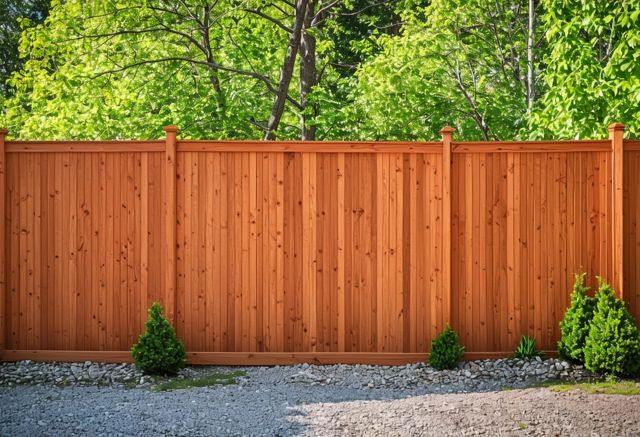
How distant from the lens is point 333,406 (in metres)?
6.21

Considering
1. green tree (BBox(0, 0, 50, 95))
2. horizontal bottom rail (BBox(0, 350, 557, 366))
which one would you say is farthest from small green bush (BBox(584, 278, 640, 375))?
green tree (BBox(0, 0, 50, 95))

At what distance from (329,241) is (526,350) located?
205cm

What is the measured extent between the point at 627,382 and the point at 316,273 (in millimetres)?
2836

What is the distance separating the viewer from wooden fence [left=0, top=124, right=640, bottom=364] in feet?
25.7

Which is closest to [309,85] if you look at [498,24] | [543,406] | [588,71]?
[498,24]

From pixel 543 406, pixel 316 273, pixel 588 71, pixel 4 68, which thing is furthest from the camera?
pixel 4 68

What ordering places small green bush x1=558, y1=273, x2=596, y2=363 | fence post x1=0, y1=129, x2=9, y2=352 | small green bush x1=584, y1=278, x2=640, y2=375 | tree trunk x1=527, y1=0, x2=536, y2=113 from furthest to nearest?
1. tree trunk x1=527, y1=0, x2=536, y2=113
2. fence post x1=0, y1=129, x2=9, y2=352
3. small green bush x1=558, y1=273, x2=596, y2=363
4. small green bush x1=584, y1=278, x2=640, y2=375

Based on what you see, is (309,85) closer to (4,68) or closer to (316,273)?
(316,273)

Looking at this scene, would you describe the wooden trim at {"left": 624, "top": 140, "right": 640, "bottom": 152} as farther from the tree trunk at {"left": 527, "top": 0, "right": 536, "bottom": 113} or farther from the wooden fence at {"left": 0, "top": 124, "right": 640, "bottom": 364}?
the tree trunk at {"left": 527, "top": 0, "right": 536, "bottom": 113}

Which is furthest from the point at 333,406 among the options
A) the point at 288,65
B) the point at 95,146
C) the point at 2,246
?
the point at 288,65

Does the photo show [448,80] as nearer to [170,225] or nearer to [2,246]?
[170,225]

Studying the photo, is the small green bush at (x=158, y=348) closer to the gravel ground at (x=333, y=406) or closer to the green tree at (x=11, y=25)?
the gravel ground at (x=333, y=406)

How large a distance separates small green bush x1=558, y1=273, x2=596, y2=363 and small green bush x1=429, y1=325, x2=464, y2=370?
93cm

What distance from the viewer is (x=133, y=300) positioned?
788 cm
